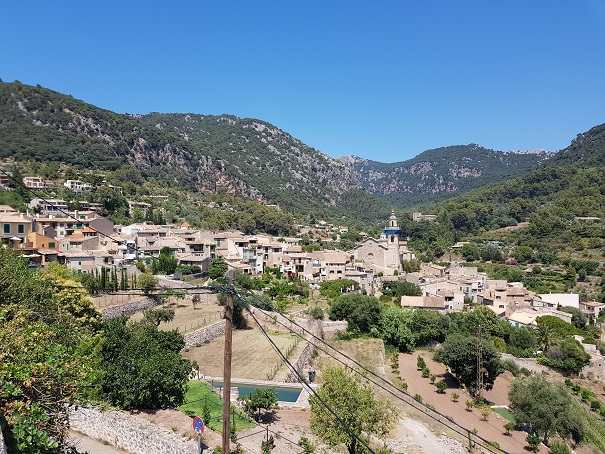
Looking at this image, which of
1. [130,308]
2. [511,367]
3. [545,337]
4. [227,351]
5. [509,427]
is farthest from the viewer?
[545,337]

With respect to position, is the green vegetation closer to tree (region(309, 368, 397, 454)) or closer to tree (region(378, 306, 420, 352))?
tree (region(309, 368, 397, 454))

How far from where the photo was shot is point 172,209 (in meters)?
76.7

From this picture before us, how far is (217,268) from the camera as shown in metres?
46.3

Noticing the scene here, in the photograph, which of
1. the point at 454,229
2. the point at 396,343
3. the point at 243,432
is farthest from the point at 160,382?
the point at 454,229

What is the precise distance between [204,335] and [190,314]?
470cm

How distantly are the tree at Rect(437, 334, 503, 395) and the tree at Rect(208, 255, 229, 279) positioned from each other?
2124 cm

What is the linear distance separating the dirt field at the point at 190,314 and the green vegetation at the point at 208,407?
10.3 m

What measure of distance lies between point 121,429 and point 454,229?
103168 mm

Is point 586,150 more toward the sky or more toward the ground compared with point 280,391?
more toward the sky

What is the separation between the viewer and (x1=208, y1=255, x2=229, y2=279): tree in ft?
149

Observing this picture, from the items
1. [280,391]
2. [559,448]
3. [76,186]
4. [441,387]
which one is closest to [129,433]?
[280,391]

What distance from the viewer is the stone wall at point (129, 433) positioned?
13.8 metres

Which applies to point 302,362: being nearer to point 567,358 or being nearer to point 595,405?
point 595,405

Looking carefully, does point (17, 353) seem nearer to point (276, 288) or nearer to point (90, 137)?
point (276, 288)
